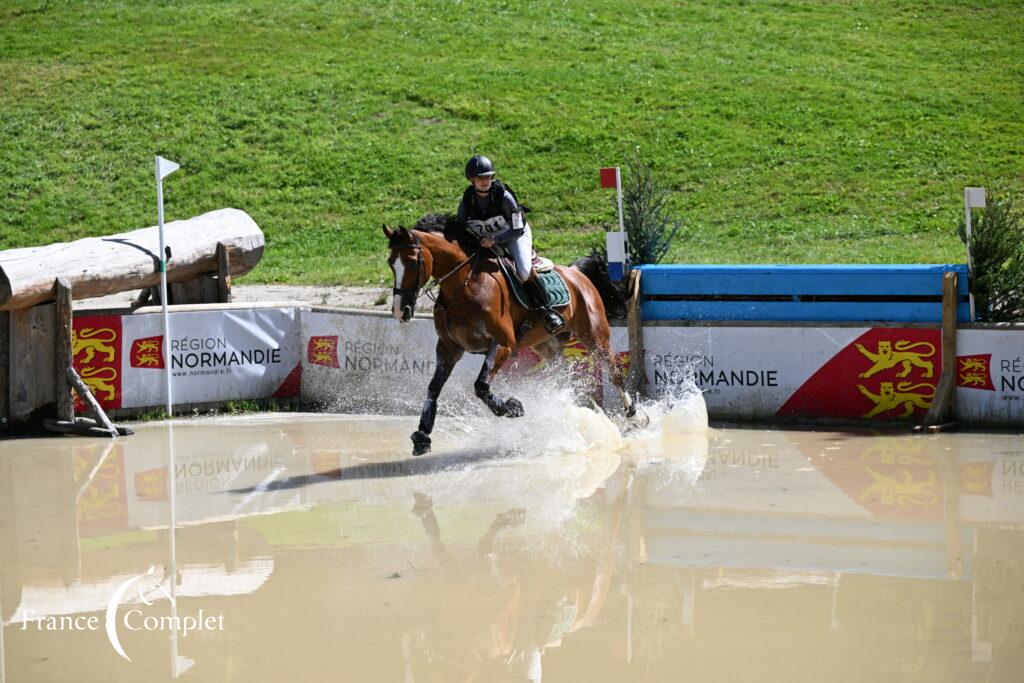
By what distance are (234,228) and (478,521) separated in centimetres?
717

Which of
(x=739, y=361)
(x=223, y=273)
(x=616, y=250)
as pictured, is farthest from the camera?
(x=223, y=273)

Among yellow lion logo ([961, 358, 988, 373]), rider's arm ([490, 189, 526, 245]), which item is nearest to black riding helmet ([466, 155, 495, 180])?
rider's arm ([490, 189, 526, 245])

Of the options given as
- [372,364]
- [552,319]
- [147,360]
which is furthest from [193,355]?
[552,319]

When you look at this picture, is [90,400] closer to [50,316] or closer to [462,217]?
[50,316]

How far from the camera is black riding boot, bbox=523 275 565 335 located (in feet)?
34.8

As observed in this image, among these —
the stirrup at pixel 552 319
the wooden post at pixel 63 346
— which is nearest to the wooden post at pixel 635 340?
the stirrup at pixel 552 319

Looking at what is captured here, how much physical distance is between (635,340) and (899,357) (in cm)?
251

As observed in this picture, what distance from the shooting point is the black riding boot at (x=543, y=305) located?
10617 millimetres

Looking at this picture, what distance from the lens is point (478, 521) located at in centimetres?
794

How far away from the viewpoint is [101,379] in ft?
40.5

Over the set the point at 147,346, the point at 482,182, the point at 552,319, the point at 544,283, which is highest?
the point at 482,182

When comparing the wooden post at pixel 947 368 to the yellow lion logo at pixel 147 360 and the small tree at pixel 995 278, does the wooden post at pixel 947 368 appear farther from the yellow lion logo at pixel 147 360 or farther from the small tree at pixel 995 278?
the yellow lion logo at pixel 147 360

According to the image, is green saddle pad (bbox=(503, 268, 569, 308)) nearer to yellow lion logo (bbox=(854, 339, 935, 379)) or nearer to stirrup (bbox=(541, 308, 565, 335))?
stirrup (bbox=(541, 308, 565, 335))

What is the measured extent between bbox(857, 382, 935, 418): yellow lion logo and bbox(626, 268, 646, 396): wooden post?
6.89 feet
